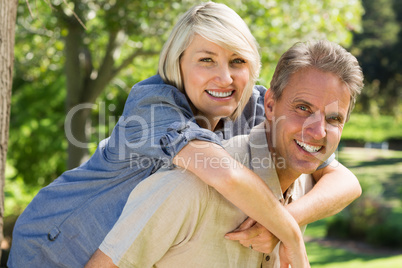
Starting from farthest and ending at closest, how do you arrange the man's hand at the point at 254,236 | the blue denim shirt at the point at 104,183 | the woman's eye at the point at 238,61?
the woman's eye at the point at 238,61
the blue denim shirt at the point at 104,183
the man's hand at the point at 254,236

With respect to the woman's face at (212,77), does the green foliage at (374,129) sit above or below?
below

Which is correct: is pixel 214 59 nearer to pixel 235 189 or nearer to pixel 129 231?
pixel 235 189

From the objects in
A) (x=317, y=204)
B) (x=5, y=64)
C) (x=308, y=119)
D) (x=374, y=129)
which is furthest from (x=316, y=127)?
(x=374, y=129)

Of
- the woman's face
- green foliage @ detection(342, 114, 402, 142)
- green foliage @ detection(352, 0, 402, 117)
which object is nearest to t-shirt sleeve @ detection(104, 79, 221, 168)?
the woman's face

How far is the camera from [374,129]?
1265 inches

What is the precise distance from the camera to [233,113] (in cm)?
268

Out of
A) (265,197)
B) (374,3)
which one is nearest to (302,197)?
(265,197)

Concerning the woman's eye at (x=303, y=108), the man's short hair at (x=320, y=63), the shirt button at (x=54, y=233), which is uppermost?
the man's short hair at (x=320, y=63)

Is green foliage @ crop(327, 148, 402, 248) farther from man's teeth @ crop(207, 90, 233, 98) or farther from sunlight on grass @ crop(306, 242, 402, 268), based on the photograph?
man's teeth @ crop(207, 90, 233, 98)

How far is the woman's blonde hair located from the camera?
238 centimetres

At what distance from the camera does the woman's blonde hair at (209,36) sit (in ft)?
7.81

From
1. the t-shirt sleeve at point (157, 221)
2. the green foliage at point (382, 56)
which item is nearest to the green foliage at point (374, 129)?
the green foliage at point (382, 56)

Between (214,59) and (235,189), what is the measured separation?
87 centimetres

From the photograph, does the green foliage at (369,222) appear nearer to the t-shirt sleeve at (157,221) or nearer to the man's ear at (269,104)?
the man's ear at (269,104)
